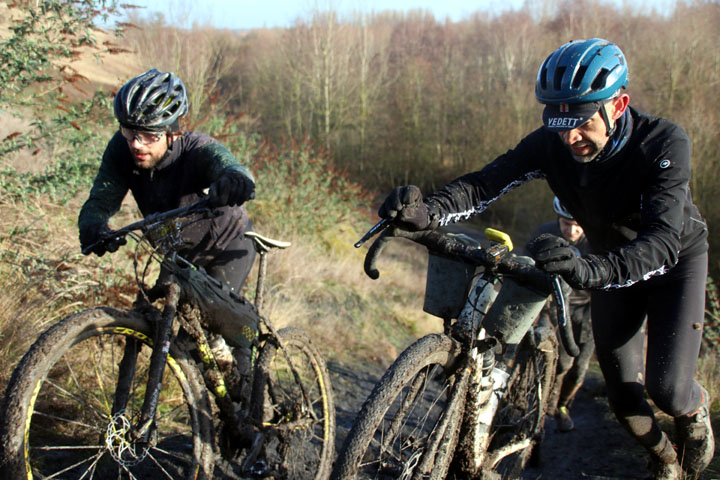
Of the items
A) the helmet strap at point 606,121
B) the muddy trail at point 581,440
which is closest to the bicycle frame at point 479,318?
the helmet strap at point 606,121

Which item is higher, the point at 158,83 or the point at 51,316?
the point at 158,83

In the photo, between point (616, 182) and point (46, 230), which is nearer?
point (616, 182)

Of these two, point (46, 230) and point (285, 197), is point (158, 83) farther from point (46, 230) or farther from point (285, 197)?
point (285, 197)

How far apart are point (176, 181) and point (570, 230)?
125 inches

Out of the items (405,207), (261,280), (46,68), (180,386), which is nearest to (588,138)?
(405,207)

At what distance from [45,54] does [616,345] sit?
480 cm

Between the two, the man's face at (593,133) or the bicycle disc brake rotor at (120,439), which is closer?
the bicycle disc brake rotor at (120,439)

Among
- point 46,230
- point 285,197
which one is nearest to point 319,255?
point 285,197

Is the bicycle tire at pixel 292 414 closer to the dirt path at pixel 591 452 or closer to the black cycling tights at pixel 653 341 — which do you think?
the dirt path at pixel 591 452

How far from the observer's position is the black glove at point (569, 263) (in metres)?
2.09

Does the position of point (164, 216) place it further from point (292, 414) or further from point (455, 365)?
point (455, 365)

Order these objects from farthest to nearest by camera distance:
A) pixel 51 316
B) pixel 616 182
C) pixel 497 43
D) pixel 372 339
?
pixel 497 43 < pixel 372 339 < pixel 51 316 < pixel 616 182

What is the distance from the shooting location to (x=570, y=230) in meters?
4.72

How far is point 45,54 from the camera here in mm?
4641
